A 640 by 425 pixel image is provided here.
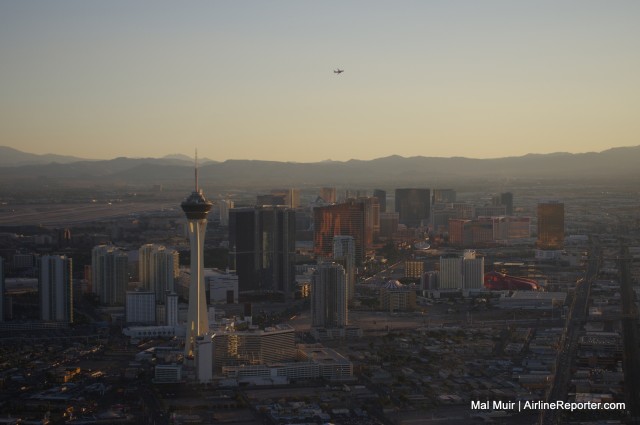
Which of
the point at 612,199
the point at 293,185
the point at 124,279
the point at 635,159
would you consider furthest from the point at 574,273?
the point at 293,185

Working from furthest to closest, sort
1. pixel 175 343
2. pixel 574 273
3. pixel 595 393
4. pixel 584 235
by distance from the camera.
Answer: pixel 584 235, pixel 574 273, pixel 175 343, pixel 595 393

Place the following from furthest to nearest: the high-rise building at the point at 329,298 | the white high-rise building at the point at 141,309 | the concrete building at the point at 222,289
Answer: the concrete building at the point at 222,289, the white high-rise building at the point at 141,309, the high-rise building at the point at 329,298

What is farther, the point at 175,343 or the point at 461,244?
the point at 461,244

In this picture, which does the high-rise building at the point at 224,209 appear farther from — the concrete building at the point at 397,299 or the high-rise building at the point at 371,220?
the concrete building at the point at 397,299

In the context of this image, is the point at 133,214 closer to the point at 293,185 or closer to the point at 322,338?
the point at 322,338

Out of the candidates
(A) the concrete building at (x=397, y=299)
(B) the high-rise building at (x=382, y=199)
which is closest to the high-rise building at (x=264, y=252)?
(A) the concrete building at (x=397, y=299)

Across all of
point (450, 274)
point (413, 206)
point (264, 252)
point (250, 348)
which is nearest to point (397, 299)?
point (450, 274)

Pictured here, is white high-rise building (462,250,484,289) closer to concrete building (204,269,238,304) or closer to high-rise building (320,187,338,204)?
concrete building (204,269,238,304)
